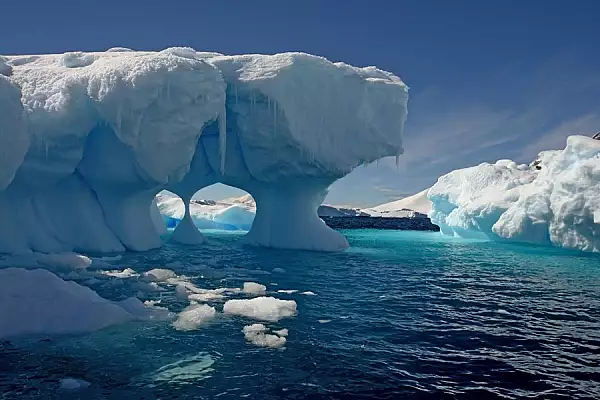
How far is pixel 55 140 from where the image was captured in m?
19.4

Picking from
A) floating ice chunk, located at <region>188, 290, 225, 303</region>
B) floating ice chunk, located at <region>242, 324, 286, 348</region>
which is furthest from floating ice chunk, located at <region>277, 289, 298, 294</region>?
floating ice chunk, located at <region>242, 324, 286, 348</region>

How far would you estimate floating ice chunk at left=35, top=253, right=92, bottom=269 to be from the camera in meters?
16.1

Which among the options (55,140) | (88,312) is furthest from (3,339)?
(55,140)

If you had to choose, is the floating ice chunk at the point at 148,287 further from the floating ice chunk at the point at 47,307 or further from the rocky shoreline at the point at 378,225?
the rocky shoreline at the point at 378,225

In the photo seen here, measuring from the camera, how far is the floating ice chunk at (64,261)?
16.1 metres

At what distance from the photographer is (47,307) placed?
28.1ft

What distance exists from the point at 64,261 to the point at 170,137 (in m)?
6.93

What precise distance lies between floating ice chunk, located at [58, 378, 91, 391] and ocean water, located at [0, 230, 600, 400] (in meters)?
0.09

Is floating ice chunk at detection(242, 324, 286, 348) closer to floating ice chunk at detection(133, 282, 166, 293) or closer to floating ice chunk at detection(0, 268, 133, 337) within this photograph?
floating ice chunk at detection(0, 268, 133, 337)

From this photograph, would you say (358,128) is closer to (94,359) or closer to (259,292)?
(259,292)

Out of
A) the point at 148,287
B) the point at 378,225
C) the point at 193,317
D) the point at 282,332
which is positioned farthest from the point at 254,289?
the point at 378,225

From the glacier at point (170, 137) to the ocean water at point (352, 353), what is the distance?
860 centimetres

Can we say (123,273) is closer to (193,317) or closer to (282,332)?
(193,317)

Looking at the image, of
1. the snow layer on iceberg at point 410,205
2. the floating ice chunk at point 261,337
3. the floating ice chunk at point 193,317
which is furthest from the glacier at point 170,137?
the snow layer on iceberg at point 410,205
